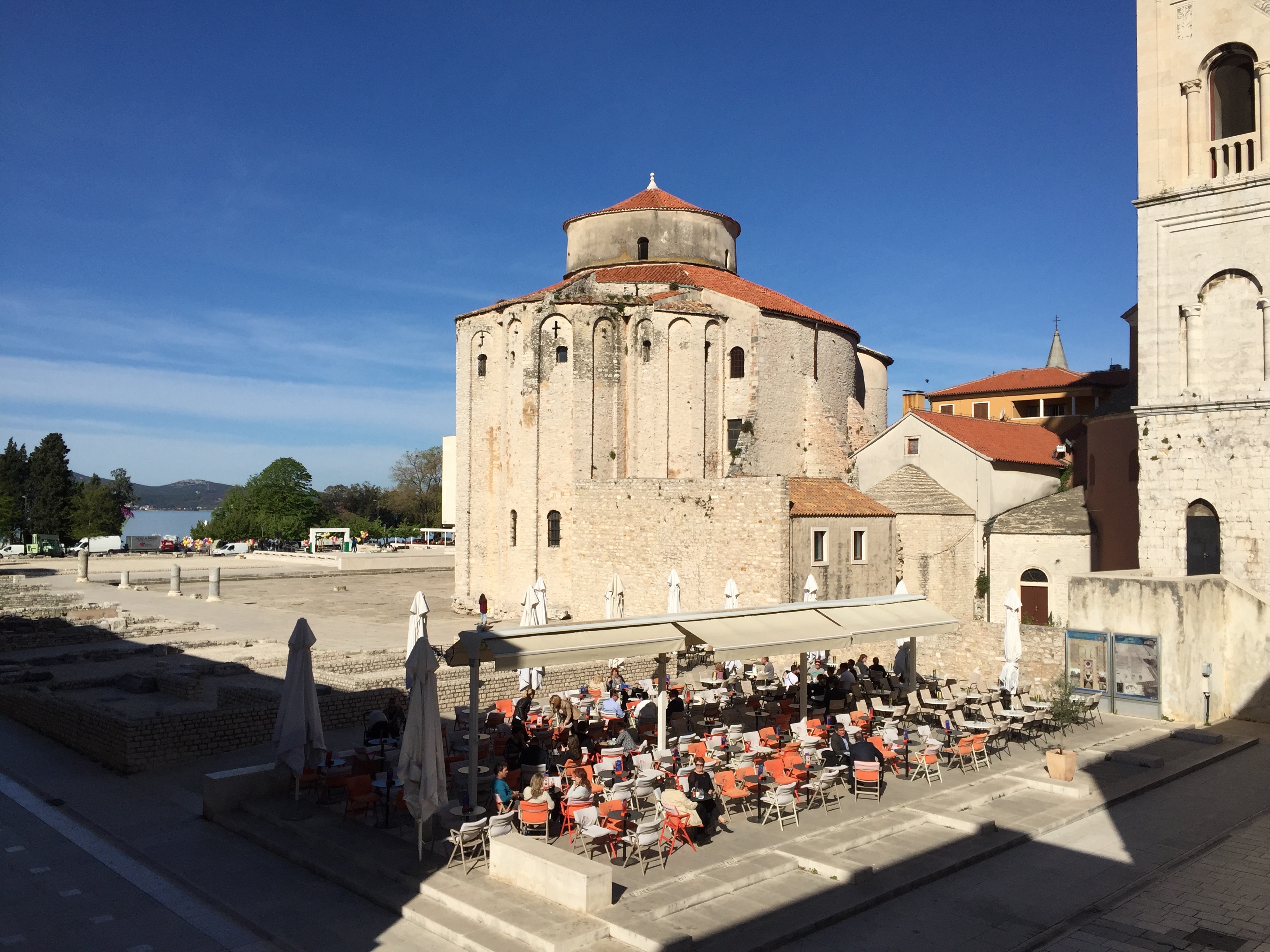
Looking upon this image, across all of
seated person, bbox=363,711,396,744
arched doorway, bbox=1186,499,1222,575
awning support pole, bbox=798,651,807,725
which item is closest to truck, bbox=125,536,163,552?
seated person, bbox=363,711,396,744

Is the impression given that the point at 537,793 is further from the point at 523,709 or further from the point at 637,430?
the point at 637,430

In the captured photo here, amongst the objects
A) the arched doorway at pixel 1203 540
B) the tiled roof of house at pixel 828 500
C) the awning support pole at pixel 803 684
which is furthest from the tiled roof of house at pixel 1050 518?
the awning support pole at pixel 803 684

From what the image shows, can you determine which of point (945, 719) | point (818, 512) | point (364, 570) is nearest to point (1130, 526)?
point (818, 512)

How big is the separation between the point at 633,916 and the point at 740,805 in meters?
3.65

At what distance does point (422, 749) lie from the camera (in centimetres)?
1005

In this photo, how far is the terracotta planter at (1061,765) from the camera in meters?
13.2

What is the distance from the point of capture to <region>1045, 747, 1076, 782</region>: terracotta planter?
43.3 ft

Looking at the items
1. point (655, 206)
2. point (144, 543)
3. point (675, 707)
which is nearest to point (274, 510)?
point (144, 543)

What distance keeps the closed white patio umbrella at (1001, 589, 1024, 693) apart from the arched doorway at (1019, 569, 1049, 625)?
12238mm

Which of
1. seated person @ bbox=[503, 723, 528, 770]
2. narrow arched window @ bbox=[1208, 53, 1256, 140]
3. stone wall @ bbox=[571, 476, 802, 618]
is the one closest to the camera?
seated person @ bbox=[503, 723, 528, 770]

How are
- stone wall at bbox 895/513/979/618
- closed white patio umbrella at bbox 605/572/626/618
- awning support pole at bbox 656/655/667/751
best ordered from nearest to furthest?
1. awning support pole at bbox 656/655/667/751
2. closed white patio umbrella at bbox 605/572/626/618
3. stone wall at bbox 895/513/979/618

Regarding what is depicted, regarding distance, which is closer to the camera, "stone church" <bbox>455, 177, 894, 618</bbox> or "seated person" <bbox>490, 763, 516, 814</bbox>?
"seated person" <bbox>490, 763, 516, 814</bbox>

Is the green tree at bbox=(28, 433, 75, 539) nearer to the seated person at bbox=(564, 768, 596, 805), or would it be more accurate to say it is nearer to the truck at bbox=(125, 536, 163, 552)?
the truck at bbox=(125, 536, 163, 552)

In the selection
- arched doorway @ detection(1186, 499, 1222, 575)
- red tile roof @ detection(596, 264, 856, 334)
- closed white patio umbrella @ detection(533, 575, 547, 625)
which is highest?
red tile roof @ detection(596, 264, 856, 334)
